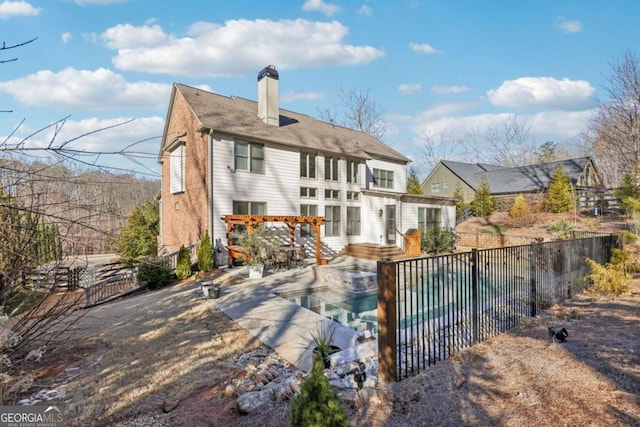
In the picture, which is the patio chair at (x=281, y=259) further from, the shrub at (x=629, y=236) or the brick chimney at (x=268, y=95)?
the shrub at (x=629, y=236)

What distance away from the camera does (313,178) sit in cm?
1673

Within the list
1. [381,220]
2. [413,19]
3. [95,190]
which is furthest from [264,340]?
[413,19]

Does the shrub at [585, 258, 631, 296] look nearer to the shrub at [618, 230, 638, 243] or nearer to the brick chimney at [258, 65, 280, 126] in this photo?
the shrub at [618, 230, 638, 243]

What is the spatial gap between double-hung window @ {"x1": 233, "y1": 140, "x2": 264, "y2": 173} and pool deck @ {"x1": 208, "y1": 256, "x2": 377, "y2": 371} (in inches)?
192

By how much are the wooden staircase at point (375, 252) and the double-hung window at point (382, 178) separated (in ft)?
17.3

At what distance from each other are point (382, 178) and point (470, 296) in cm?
1652

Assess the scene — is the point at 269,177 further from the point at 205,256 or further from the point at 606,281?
the point at 606,281

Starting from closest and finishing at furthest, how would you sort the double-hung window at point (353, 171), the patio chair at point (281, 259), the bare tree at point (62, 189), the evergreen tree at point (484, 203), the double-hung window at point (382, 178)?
the bare tree at point (62, 189)
the patio chair at point (281, 259)
the double-hung window at point (353, 171)
the double-hung window at point (382, 178)
the evergreen tree at point (484, 203)

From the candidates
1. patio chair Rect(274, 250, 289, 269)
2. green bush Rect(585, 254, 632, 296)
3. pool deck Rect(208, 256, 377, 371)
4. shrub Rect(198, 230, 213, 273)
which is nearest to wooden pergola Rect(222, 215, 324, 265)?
shrub Rect(198, 230, 213, 273)

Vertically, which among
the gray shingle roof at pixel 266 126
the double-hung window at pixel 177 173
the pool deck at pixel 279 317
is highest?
the gray shingle roof at pixel 266 126

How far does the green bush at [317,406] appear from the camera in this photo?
8.89ft

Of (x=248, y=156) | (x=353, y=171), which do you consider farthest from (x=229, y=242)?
(x=353, y=171)

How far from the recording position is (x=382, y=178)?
2123cm

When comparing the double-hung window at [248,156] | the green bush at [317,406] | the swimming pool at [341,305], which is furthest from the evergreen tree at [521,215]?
the green bush at [317,406]
